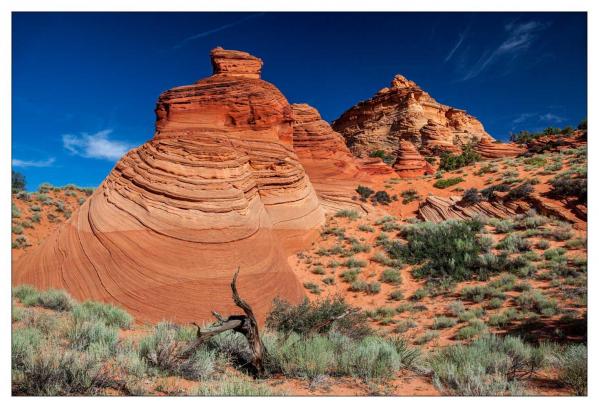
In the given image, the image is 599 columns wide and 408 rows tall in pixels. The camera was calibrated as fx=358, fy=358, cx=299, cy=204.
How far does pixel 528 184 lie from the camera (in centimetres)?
1977

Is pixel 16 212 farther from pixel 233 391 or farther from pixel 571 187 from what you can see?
pixel 571 187

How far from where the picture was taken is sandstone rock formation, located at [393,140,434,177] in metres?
33.4

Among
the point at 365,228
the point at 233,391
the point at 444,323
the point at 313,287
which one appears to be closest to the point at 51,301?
the point at 233,391

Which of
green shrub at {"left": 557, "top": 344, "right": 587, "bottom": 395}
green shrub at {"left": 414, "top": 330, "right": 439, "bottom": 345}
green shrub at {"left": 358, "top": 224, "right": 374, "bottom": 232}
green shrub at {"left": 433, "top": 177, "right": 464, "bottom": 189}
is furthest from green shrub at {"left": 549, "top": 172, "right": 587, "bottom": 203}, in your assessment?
green shrub at {"left": 557, "top": 344, "right": 587, "bottom": 395}

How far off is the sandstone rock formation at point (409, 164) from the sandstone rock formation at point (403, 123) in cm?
1837

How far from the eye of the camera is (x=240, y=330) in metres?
4.73

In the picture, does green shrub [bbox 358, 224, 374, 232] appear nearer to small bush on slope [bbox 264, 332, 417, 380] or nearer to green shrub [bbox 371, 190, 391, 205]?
green shrub [bbox 371, 190, 391, 205]

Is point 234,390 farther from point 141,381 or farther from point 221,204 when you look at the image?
point 221,204

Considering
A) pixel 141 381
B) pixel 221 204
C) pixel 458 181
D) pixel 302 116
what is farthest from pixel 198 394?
pixel 458 181

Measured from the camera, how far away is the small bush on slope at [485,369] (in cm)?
366

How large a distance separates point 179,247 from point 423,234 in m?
11.1

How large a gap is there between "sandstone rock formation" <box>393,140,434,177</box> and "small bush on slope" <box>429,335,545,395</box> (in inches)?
1155

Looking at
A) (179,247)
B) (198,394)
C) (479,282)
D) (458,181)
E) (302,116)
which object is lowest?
(198,394)

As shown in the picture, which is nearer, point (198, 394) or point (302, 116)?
point (198, 394)
